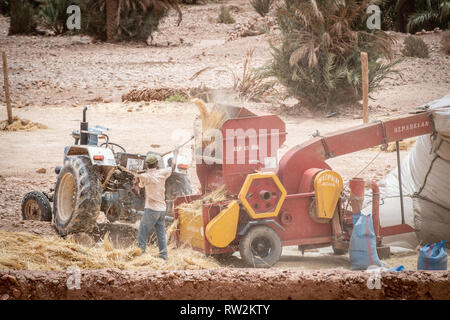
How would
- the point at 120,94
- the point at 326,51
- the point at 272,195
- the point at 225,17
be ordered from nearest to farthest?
the point at 272,195 → the point at 326,51 → the point at 120,94 → the point at 225,17

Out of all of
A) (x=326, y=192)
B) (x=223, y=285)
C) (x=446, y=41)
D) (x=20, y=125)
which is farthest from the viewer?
(x=446, y=41)

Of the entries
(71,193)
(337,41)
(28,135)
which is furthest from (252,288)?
(337,41)

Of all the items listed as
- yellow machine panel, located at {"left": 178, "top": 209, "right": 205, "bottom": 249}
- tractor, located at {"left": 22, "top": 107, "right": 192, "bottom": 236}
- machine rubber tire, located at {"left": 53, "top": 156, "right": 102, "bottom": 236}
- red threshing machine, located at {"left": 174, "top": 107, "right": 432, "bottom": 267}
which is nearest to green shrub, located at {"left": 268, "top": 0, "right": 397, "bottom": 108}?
tractor, located at {"left": 22, "top": 107, "right": 192, "bottom": 236}

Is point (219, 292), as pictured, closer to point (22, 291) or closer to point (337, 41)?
point (22, 291)

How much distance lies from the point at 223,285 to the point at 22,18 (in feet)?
50.0

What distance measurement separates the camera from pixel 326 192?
21.1ft

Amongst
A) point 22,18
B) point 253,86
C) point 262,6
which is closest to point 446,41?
point 253,86

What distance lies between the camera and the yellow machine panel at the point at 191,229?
642cm

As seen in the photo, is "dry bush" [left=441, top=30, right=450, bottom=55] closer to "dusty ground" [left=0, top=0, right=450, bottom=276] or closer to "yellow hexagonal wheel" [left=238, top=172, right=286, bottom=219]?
"dusty ground" [left=0, top=0, right=450, bottom=276]

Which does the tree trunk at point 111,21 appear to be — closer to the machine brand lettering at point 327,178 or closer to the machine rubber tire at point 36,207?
the machine rubber tire at point 36,207

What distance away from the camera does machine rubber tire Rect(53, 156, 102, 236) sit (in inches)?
273

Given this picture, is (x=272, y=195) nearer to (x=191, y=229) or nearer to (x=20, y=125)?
(x=191, y=229)

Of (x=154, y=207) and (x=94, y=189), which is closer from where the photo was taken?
(x=154, y=207)

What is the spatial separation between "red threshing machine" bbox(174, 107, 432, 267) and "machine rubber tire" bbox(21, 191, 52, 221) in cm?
173
